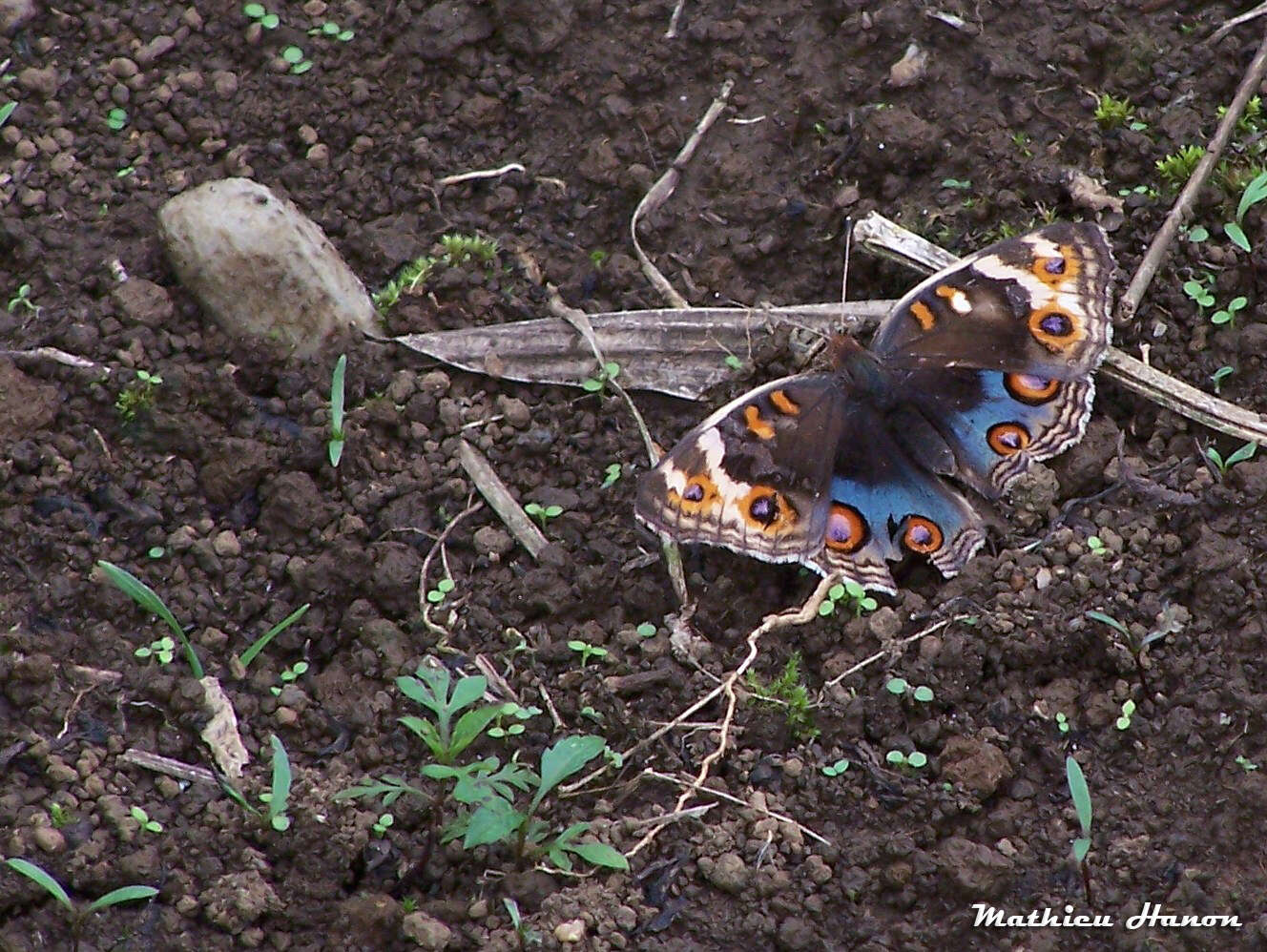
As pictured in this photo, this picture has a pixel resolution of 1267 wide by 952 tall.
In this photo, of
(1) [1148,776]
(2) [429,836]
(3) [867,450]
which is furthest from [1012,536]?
(2) [429,836]

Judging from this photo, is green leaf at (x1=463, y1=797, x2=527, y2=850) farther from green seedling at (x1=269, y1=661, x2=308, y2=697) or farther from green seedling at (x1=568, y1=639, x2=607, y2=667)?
green seedling at (x1=269, y1=661, x2=308, y2=697)

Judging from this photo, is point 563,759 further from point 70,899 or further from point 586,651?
point 70,899

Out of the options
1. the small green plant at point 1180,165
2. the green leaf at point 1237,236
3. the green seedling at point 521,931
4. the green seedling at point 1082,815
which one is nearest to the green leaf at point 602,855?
the green seedling at point 521,931

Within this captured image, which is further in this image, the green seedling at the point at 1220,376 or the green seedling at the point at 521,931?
the green seedling at the point at 1220,376

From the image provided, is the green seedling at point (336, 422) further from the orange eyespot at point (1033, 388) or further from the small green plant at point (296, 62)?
the orange eyespot at point (1033, 388)

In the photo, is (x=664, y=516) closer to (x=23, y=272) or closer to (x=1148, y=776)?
(x=1148, y=776)

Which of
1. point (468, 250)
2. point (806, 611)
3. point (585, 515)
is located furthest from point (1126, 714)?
point (468, 250)
